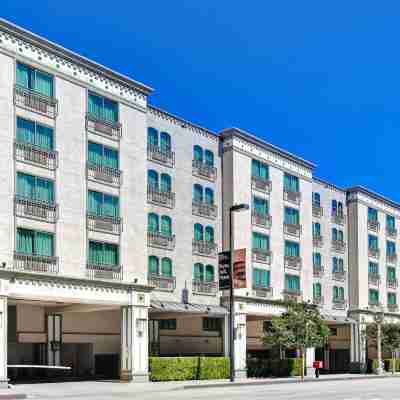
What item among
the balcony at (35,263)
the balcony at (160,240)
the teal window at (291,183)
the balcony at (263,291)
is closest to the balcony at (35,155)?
the balcony at (35,263)

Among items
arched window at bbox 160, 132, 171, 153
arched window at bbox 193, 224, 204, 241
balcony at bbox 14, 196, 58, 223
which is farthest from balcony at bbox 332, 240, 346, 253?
balcony at bbox 14, 196, 58, 223

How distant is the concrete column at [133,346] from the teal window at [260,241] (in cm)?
1475

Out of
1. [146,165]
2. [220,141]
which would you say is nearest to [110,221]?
[146,165]

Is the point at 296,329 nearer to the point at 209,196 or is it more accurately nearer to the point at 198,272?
the point at 198,272

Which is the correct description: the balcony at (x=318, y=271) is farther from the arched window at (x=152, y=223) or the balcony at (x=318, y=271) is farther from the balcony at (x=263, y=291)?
the arched window at (x=152, y=223)

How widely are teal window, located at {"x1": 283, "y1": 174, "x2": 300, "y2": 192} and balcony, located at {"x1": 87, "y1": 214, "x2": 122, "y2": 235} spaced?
20.5 meters

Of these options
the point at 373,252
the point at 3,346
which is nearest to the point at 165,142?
the point at 3,346

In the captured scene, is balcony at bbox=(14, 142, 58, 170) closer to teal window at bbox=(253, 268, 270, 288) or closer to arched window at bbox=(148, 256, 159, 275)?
arched window at bbox=(148, 256, 159, 275)

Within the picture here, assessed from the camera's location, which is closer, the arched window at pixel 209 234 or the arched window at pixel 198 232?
the arched window at pixel 198 232

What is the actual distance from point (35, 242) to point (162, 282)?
11626 millimetres

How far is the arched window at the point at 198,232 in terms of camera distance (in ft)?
173

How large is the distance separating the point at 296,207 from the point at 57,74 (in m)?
27.2

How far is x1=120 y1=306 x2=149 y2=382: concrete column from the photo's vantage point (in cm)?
4406

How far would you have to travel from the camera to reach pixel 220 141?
5553cm
